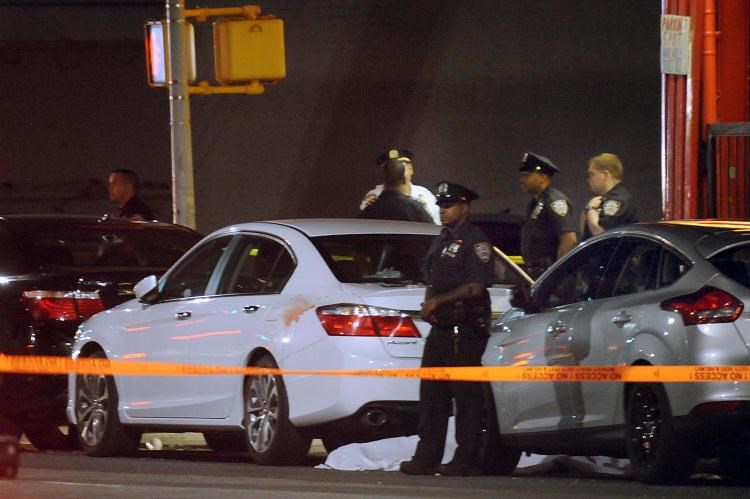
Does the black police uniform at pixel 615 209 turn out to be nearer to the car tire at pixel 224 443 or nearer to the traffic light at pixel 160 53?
the car tire at pixel 224 443

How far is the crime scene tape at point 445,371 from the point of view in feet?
26.2

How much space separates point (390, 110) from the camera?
20.2 m

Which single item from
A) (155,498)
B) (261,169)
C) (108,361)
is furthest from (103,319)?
(261,169)

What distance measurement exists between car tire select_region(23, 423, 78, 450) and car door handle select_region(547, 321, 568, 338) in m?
4.14

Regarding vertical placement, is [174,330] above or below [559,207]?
below

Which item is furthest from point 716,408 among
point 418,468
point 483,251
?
point 418,468

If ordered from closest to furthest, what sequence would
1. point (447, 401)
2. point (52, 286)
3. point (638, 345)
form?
1. point (638, 345)
2. point (447, 401)
3. point (52, 286)

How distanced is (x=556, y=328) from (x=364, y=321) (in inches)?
42.8

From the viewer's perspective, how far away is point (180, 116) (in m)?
14.0

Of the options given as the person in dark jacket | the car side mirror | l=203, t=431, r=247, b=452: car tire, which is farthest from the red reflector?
the person in dark jacket

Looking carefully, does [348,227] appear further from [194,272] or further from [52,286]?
[52,286]

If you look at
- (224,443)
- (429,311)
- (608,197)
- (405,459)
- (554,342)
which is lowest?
(224,443)

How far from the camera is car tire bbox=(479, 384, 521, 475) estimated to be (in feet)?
31.9

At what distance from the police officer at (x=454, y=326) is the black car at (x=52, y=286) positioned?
316 centimetres
